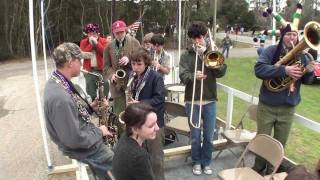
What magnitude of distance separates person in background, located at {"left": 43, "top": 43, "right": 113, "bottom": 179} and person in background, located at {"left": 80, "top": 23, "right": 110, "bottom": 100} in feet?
9.58

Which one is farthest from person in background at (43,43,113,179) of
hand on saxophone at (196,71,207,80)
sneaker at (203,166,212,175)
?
sneaker at (203,166,212,175)

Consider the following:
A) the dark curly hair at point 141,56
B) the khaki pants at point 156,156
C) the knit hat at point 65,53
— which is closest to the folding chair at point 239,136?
the khaki pants at point 156,156

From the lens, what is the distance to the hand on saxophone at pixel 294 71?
136 inches

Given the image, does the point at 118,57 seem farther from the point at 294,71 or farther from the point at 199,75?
the point at 294,71

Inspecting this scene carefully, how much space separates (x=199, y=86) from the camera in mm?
4090

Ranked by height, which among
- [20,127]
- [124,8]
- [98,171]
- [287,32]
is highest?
[124,8]

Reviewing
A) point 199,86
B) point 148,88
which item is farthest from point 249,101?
point 148,88

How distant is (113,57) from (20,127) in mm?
3162

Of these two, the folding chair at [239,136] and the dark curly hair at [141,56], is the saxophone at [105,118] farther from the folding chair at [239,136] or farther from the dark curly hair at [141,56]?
the folding chair at [239,136]

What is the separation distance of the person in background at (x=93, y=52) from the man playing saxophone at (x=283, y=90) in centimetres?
290

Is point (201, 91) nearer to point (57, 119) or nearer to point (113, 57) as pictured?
point (113, 57)

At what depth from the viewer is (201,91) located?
13.3 feet

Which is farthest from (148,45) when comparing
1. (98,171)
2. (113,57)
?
(98,171)

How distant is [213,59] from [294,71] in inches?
35.0
